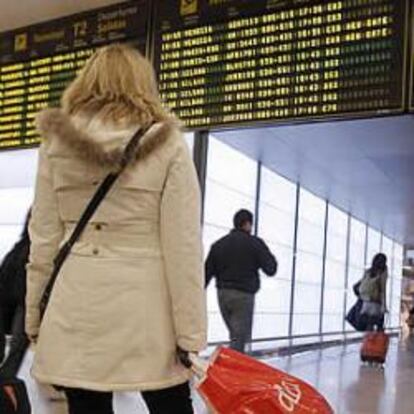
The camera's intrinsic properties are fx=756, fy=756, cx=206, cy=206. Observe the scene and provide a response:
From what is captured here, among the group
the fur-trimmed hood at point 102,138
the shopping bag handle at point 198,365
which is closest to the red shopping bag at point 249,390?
the shopping bag handle at point 198,365

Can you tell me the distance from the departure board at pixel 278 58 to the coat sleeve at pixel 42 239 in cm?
216

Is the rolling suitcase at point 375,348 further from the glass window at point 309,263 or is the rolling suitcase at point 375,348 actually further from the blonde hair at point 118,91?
the blonde hair at point 118,91

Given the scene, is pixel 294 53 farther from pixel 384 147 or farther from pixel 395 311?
pixel 395 311

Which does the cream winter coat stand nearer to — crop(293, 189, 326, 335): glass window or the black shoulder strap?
the black shoulder strap

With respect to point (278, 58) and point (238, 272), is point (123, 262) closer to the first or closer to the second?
point (278, 58)

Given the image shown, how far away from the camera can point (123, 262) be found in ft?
6.51

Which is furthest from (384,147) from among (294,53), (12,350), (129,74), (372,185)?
(129,74)

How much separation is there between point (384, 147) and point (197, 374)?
8718 millimetres

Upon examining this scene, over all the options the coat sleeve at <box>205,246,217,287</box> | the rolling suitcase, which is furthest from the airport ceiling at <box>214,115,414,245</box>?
the rolling suitcase

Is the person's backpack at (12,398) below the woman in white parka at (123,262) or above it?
below

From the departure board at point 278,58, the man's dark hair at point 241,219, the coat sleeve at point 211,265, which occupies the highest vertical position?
the departure board at point 278,58

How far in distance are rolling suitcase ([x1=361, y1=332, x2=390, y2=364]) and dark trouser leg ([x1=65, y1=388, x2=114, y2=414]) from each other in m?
7.23

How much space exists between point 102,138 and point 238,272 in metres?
3.59

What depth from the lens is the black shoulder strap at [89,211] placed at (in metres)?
2.00
